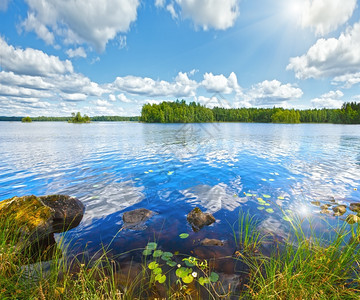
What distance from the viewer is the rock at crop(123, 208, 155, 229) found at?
7229 millimetres

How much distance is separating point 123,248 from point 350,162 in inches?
910

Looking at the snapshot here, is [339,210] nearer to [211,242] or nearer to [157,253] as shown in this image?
[211,242]

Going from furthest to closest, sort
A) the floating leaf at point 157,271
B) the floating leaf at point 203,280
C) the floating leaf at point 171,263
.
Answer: the floating leaf at point 171,263 → the floating leaf at point 157,271 → the floating leaf at point 203,280

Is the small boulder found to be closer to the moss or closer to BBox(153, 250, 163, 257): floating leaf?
BBox(153, 250, 163, 257): floating leaf

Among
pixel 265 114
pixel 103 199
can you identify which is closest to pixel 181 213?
pixel 103 199

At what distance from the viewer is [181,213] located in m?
8.12

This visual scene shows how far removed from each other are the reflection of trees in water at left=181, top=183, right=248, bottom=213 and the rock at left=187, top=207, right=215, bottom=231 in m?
1.02

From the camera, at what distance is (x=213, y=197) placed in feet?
32.1

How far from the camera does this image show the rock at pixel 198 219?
7.10 metres

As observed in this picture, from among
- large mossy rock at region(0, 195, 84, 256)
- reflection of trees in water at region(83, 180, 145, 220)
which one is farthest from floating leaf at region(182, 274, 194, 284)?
reflection of trees in water at region(83, 180, 145, 220)

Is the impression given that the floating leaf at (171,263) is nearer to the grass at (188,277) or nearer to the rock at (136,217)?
the grass at (188,277)

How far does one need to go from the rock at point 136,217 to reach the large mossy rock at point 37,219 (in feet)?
6.80

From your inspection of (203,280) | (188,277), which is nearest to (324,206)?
(203,280)

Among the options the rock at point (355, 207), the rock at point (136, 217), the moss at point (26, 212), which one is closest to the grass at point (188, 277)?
the moss at point (26, 212)
